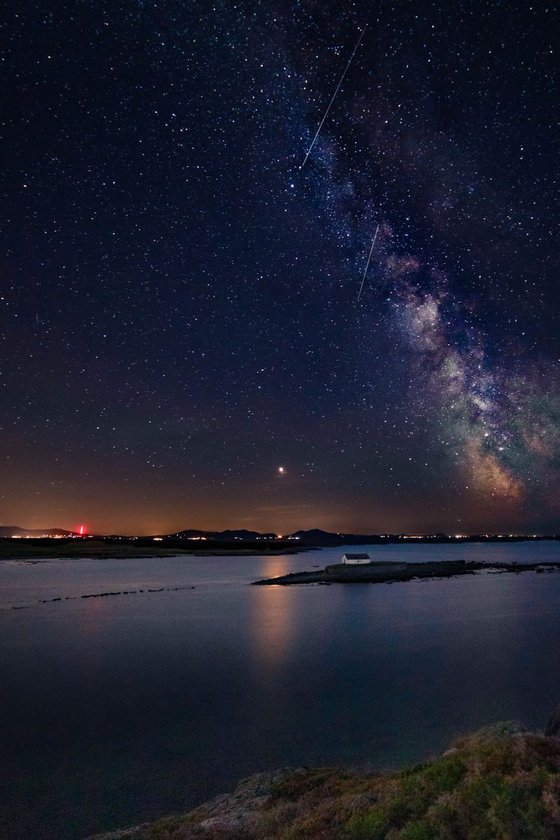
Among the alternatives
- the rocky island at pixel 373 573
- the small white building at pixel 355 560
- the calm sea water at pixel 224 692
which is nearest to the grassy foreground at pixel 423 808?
the calm sea water at pixel 224 692

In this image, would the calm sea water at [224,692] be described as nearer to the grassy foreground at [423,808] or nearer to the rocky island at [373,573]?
the grassy foreground at [423,808]

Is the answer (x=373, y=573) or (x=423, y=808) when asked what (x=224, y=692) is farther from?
(x=373, y=573)

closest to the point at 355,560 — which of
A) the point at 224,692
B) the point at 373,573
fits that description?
the point at 373,573

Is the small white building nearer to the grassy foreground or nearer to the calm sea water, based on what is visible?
the calm sea water

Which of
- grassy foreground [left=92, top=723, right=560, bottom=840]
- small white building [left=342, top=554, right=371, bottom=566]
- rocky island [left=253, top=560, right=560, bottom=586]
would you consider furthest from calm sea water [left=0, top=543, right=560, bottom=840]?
A: small white building [left=342, top=554, right=371, bottom=566]

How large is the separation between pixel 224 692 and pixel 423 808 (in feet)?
56.2

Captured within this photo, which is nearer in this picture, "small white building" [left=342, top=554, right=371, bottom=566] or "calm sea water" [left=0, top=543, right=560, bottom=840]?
"calm sea water" [left=0, top=543, right=560, bottom=840]

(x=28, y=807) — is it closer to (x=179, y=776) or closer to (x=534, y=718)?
(x=179, y=776)

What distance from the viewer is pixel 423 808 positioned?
7.15m

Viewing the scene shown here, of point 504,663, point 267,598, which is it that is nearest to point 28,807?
point 504,663

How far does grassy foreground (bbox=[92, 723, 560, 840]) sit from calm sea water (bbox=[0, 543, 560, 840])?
3.41 m

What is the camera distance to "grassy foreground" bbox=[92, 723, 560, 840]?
653 cm

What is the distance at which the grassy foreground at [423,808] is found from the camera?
6.53 meters

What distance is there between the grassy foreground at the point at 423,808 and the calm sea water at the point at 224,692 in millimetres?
3411
